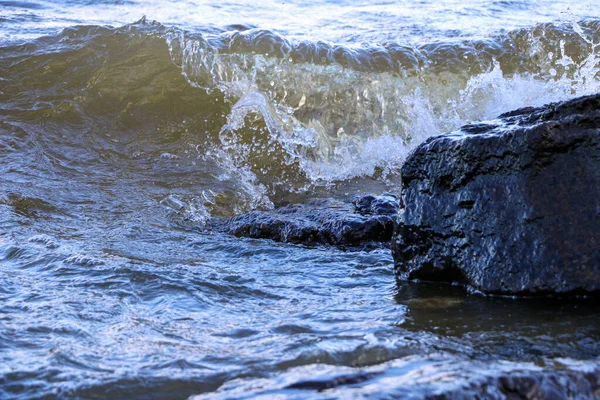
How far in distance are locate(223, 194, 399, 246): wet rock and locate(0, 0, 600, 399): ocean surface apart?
0.40ft

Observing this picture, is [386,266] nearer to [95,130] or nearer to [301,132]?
[301,132]

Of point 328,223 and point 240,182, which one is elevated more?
point 328,223

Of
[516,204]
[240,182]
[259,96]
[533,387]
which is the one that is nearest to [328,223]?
[516,204]

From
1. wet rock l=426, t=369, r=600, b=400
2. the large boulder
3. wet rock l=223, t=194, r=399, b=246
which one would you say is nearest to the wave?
wet rock l=223, t=194, r=399, b=246

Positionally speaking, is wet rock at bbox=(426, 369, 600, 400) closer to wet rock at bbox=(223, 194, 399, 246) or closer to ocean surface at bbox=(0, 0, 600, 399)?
ocean surface at bbox=(0, 0, 600, 399)

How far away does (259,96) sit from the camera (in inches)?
270

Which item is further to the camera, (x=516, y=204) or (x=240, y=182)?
(x=240, y=182)

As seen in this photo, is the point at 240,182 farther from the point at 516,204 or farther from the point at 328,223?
the point at 516,204

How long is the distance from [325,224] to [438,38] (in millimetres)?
5220

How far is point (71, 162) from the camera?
5969 millimetres

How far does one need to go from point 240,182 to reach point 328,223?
71.6 inches

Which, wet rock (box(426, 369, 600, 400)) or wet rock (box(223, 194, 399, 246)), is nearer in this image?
wet rock (box(426, 369, 600, 400))

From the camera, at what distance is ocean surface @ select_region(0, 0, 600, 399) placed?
230cm

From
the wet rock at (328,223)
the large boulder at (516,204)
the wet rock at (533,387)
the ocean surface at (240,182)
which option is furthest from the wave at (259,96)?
the wet rock at (533,387)
